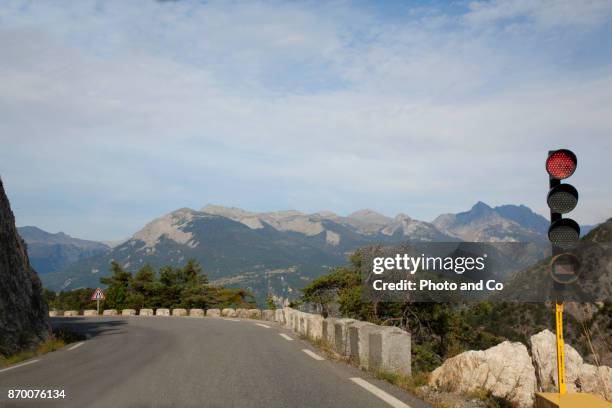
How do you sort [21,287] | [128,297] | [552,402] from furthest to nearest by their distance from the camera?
[128,297] → [21,287] → [552,402]

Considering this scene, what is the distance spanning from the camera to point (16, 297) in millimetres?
16922

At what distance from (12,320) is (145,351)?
492 cm

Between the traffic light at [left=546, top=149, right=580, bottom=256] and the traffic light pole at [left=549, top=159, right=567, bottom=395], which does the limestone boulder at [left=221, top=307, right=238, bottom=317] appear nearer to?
the traffic light pole at [left=549, top=159, right=567, bottom=395]

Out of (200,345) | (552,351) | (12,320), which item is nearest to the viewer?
(552,351)

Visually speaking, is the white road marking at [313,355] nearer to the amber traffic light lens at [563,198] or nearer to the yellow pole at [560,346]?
the yellow pole at [560,346]

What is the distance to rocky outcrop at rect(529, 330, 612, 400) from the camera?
8039 millimetres

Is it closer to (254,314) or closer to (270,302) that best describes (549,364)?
(254,314)

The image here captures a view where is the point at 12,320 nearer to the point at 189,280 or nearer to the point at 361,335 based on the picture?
the point at 361,335

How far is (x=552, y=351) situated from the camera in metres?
8.62

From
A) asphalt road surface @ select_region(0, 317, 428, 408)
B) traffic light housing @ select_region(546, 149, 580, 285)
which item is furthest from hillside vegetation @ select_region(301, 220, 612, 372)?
traffic light housing @ select_region(546, 149, 580, 285)

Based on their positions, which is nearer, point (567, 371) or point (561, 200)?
point (561, 200)

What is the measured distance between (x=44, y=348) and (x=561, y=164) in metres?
14.2

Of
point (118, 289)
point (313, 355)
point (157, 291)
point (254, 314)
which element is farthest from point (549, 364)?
point (118, 289)

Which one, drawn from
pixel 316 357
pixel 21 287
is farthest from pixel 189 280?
pixel 316 357
